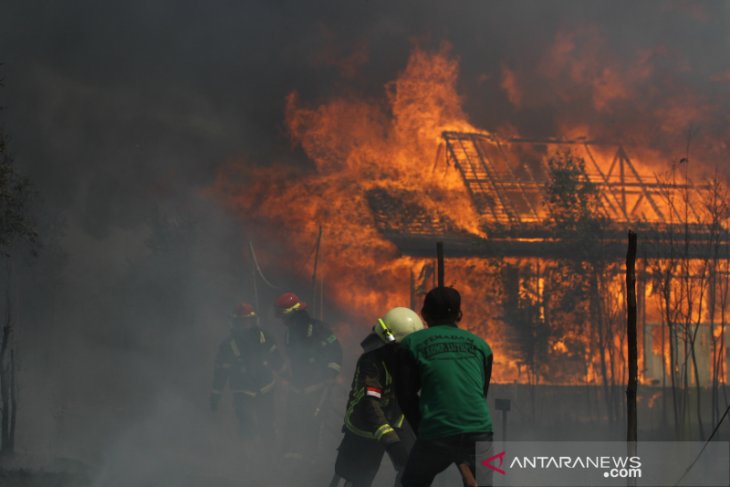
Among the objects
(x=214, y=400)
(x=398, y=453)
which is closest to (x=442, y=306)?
(x=398, y=453)

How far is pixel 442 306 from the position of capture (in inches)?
223

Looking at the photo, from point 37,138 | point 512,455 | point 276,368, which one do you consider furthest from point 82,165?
point 512,455

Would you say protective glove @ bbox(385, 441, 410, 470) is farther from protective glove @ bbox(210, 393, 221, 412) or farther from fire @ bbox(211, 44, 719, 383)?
fire @ bbox(211, 44, 719, 383)

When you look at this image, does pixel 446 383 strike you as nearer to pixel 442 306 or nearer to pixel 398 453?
pixel 442 306

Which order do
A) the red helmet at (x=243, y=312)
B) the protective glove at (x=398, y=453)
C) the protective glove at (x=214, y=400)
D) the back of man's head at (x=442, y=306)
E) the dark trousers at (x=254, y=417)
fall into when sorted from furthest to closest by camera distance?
1. the dark trousers at (x=254, y=417)
2. the red helmet at (x=243, y=312)
3. the protective glove at (x=214, y=400)
4. the protective glove at (x=398, y=453)
5. the back of man's head at (x=442, y=306)

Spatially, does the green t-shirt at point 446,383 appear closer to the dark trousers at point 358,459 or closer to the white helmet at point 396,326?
the white helmet at point 396,326

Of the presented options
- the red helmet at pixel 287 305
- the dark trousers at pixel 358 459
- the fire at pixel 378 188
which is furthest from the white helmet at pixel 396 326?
the fire at pixel 378 188

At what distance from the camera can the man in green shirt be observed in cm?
550

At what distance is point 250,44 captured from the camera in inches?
1571

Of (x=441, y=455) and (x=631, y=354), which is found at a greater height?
(x=631, y=354)

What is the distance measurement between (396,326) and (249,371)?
22.6 ft

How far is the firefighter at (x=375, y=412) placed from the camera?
764 centimetres

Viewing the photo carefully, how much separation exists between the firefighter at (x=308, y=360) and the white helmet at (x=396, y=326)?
206 inches

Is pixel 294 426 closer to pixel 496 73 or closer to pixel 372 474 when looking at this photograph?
pixel 372 474
